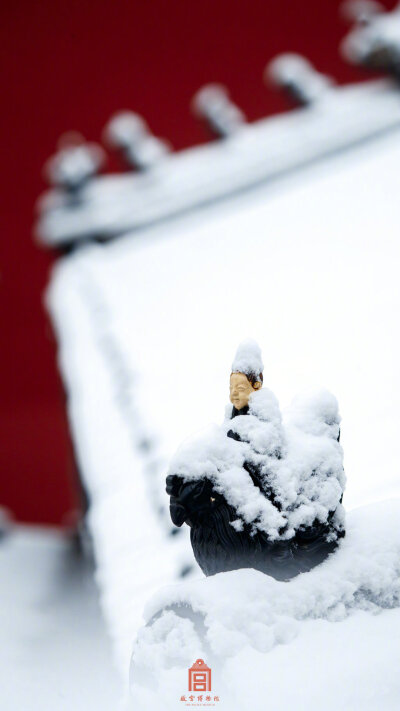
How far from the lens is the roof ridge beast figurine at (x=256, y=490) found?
137 cm

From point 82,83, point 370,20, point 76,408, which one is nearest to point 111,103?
point 82,83

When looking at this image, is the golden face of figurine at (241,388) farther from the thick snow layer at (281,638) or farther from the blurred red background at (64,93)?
the blurred red background at (64,93)

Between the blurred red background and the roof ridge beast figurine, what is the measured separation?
4.75m

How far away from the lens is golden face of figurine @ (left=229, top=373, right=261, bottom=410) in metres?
1.45

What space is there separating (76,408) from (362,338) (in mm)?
1014

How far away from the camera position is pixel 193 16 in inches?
234

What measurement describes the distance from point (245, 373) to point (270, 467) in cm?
17

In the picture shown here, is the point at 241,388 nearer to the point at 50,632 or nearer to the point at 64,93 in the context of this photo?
the point at 50,632

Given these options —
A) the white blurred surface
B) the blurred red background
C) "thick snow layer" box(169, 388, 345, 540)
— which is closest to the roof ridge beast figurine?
"thick snow layer" box(169, 388, 345, 540)

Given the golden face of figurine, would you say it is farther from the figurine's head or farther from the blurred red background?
the blurred red background

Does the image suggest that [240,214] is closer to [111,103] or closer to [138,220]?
[138,220]

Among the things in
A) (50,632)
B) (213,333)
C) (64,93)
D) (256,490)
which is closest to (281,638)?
(256,490)

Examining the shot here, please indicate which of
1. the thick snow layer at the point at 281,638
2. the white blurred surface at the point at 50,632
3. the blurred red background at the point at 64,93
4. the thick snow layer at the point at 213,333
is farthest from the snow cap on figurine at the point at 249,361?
the blurred red background at the point at 64,93

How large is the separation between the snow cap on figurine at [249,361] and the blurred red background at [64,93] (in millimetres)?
4744
